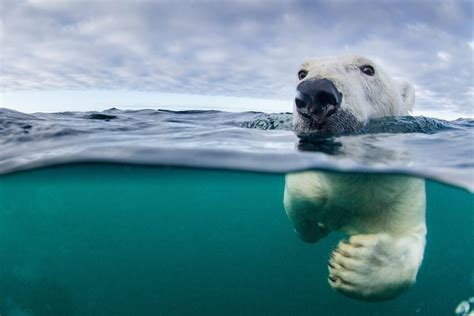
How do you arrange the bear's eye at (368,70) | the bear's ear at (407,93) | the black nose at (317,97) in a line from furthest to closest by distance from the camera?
1. the bear's ear at (407,93)
2. the bear's eye at (368,70)
3. the black nose at (317,97)

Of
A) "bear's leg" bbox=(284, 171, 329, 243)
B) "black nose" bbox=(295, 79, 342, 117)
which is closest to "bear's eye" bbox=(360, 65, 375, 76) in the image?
"black nose" bbox=(295, 79, 342, 117)

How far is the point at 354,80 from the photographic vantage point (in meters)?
4.38

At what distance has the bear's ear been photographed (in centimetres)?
543

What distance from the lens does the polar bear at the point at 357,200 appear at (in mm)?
3637

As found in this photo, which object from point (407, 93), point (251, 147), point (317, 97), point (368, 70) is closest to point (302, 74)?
point (368, 70)

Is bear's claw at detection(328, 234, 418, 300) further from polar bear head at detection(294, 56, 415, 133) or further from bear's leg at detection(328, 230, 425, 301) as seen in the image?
polar bear head at detection(294, 56, 415, 133)

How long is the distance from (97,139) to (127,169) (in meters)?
1.02

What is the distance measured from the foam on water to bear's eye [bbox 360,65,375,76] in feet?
1.83

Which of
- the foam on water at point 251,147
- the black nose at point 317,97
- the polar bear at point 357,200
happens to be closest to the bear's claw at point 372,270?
the polar bear at point 357,200

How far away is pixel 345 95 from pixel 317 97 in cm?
45

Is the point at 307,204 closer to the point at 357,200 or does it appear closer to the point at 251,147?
the point at 357,200

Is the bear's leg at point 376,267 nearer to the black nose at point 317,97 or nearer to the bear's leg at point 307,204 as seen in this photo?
the bear's leg at point 307,204

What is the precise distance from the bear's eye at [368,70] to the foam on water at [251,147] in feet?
1.83

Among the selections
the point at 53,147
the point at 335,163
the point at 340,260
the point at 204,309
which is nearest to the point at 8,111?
the point at 53,147
